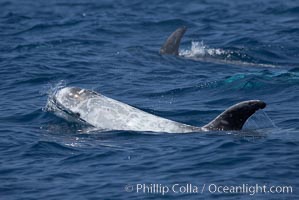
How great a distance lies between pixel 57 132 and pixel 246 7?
1991 cm

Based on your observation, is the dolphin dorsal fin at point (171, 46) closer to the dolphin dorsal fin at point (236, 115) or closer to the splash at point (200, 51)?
the splash at point (200, 51)

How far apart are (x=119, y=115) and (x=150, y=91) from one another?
3969 mm

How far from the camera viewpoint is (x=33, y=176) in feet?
44.6

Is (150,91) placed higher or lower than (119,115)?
higher

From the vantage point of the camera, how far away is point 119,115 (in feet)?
54.5

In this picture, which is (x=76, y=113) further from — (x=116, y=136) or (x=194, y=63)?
(x=194, y=63)

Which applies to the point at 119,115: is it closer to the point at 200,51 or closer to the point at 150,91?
the point at 150,91

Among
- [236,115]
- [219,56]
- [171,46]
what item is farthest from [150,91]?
[236,115]

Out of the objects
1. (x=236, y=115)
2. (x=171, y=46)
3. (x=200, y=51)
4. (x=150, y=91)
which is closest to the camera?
(x=236, y=115)

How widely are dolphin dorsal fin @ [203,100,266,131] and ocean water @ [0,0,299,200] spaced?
0.22 metres

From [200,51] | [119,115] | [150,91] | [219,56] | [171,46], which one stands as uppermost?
[171,46]

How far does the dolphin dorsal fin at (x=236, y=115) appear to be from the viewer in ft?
48.9

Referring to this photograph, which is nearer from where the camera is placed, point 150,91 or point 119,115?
point 119,115

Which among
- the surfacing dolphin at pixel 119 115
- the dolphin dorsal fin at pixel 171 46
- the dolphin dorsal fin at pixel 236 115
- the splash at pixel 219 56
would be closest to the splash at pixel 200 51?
the splash at pixel 219 56
